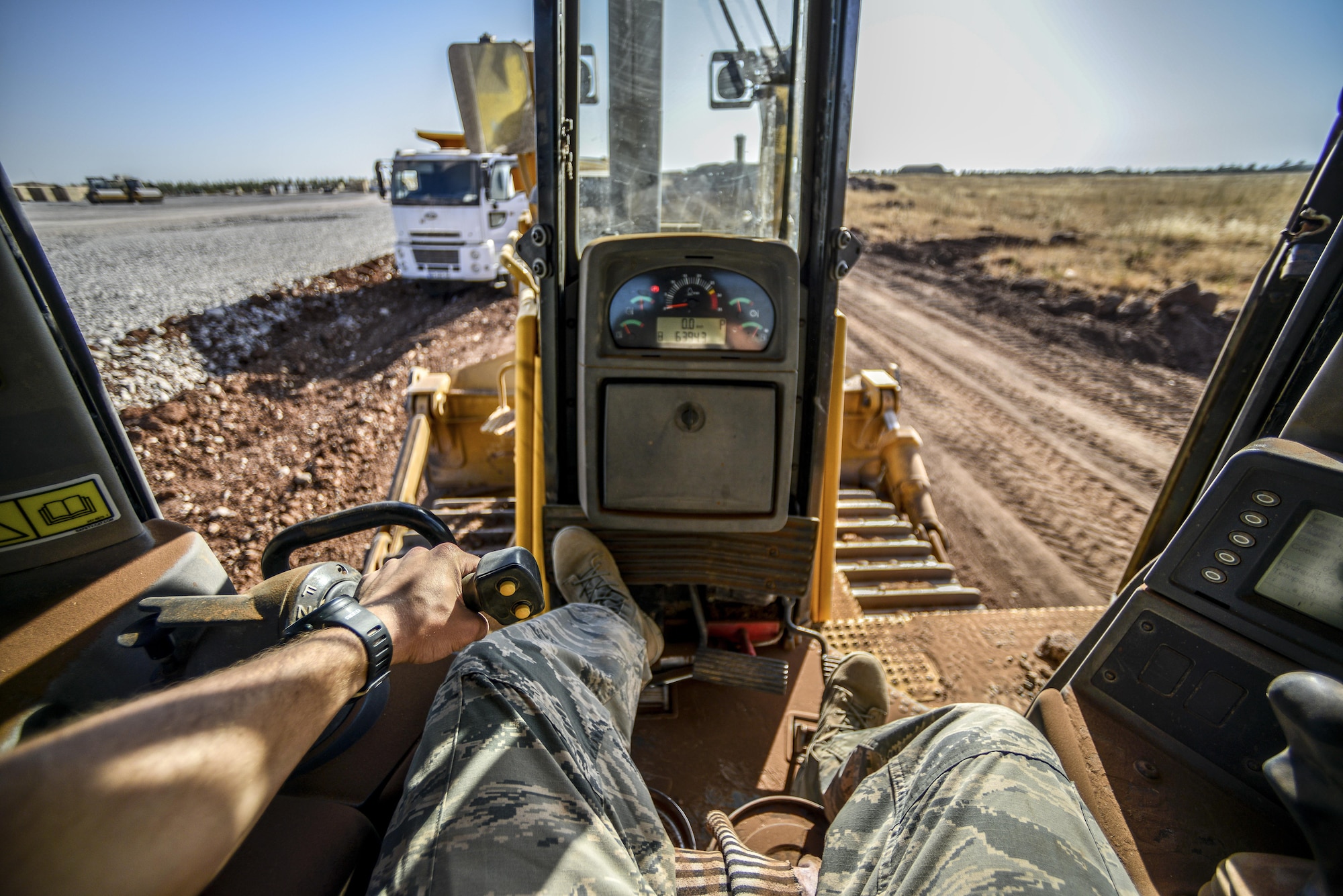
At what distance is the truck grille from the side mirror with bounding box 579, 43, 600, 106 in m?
9.18

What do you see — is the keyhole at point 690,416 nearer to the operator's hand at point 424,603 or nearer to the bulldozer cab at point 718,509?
the bulldozer cab at point 718,509

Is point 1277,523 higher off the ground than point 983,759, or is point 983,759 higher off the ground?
point 1277,523

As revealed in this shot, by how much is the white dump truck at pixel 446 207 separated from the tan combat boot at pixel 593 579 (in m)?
9.38

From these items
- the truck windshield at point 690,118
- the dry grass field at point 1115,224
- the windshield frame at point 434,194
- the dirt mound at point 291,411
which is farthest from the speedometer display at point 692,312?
the windshield frame at point 434,194

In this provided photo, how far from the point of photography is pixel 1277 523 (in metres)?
1.23

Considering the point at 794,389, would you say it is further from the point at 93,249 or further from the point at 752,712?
the point at 93,249

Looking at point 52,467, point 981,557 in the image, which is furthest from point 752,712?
point 981,557

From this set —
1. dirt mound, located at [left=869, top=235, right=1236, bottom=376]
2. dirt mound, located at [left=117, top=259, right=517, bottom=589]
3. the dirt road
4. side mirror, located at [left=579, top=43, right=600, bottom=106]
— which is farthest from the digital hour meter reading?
dirt mound, located at [left=869, top=235, right=1236, bottom=376]

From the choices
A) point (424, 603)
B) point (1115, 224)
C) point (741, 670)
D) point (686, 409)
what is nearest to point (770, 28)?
point (686, 409)

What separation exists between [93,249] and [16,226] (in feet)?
58.9

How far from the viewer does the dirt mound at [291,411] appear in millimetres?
4266

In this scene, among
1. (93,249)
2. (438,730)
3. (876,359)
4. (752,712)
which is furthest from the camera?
(93,249)

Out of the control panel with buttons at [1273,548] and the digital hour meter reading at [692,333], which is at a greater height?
the digital hour meter reading at [692,333]

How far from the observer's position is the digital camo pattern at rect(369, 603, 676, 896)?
896 mm
